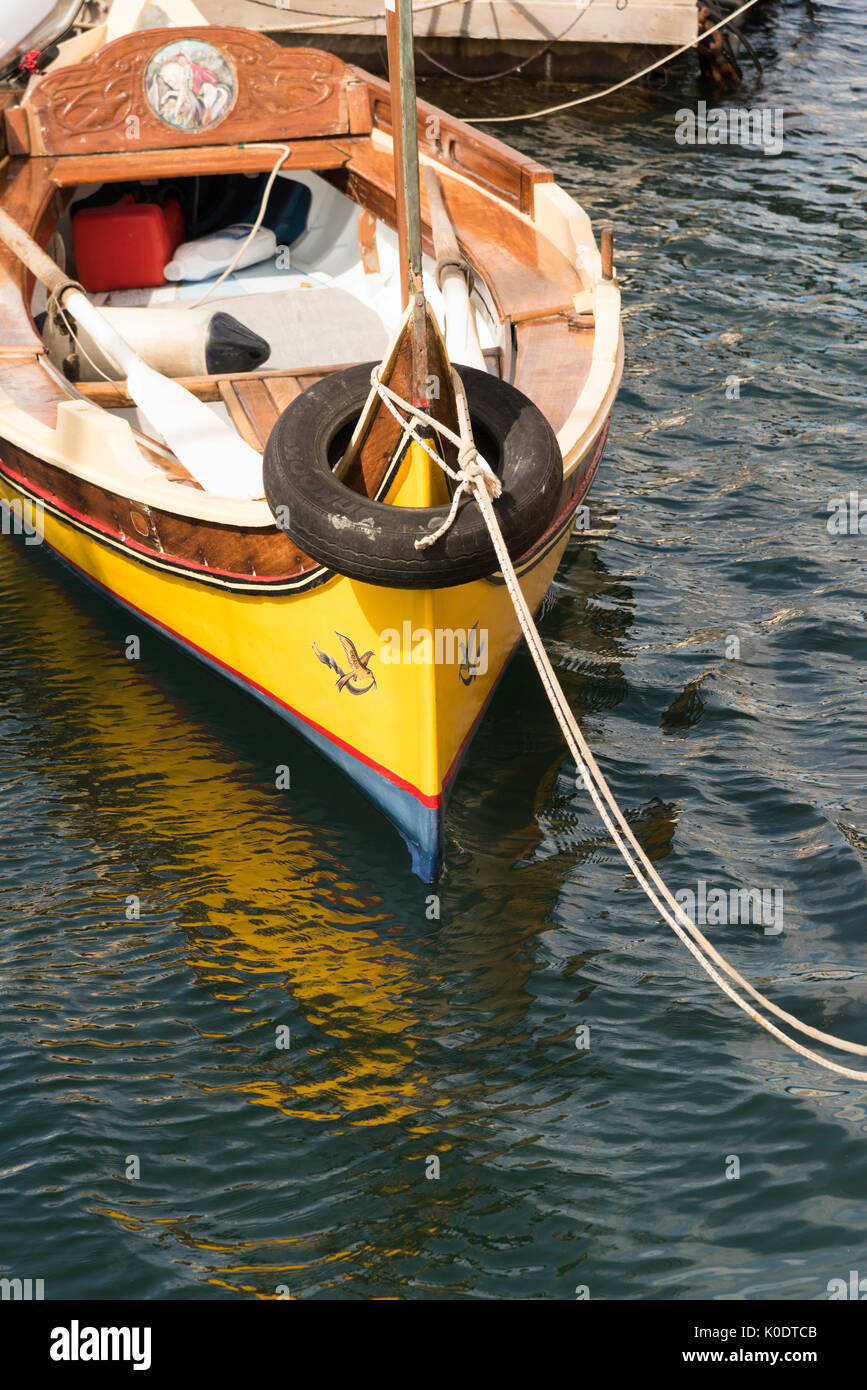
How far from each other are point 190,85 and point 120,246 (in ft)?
3.79

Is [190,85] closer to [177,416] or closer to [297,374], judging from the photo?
[297,374]

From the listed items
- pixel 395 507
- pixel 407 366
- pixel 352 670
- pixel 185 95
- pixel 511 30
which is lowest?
pixel 352 670

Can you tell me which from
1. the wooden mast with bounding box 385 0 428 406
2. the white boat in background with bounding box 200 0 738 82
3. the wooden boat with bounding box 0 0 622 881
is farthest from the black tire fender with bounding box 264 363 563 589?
the white boat in background with bounding box 200 0 738 82

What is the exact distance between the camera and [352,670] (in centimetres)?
613

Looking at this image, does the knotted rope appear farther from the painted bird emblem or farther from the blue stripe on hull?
the blue stripe on hull

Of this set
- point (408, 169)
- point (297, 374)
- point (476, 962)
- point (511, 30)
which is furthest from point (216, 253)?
point (511, 30)

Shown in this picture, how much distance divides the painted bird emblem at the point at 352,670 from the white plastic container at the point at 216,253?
16.1 feet

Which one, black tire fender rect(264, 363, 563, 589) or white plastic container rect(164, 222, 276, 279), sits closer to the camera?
black tire fender rect(264, 363, 563, 589)

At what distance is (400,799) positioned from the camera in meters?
6.23

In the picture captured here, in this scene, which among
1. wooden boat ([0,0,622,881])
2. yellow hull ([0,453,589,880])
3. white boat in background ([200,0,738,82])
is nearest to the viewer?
yellow hull ([0,453,589,880])

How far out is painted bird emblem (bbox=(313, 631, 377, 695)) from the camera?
19.8ft

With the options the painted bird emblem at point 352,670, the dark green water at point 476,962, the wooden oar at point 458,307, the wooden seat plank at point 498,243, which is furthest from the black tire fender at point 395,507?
the wooden seat plank at point 498,243

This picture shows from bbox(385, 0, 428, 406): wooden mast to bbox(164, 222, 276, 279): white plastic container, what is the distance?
17.0 ft

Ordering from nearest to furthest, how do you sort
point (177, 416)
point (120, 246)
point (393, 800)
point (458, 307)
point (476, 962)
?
point (476, 962) → point (393, 800) → point (177, 416) → point (458, 307) → point (120, 246)
